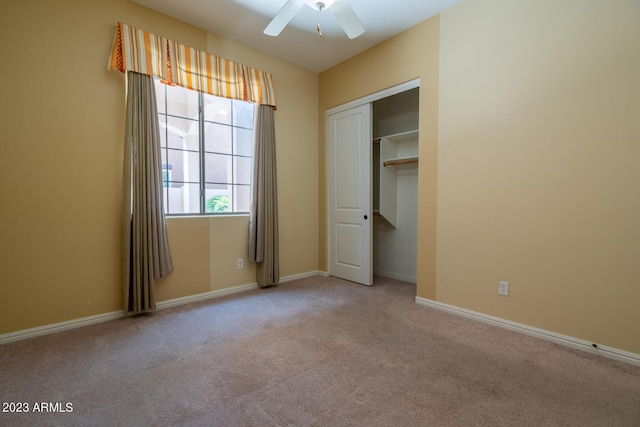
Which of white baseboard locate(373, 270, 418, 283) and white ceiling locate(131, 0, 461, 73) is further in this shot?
white baseboard locate(373, 270, 418, 283)

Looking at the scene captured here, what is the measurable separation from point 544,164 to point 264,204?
A: 2.77 m

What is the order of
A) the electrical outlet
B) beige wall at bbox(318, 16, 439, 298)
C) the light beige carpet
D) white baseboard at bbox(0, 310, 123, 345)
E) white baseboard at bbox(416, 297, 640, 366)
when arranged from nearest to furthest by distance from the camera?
the light beige carpet < white baseboard at bbox(416, 297, 640, 366) < white baseboard at bbox(0, 310, 123, 345) < the electrical outlet < beige wall at bbox(318, 16, 439, 298)

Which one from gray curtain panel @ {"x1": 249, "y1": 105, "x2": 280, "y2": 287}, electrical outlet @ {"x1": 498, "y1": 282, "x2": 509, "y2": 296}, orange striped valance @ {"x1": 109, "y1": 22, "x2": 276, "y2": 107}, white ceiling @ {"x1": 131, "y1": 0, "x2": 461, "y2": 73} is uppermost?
white ceiling @ {"x1": 131, "y1": 0, "x2": 461, "y2": 73}

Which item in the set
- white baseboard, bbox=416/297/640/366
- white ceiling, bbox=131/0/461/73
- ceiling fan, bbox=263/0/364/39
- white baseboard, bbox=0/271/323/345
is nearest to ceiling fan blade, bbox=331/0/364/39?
ceiling fan, bbox=263/0/364/39

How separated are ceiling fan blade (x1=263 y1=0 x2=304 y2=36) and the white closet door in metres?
1.56

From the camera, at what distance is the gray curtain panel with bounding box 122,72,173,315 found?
256 centimetres

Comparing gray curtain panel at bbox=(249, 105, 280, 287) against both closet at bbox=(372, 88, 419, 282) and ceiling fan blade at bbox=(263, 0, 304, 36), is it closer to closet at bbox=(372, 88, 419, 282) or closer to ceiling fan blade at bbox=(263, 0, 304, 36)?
ceiling fan blade at bbox=(263, 0, 304, 36)

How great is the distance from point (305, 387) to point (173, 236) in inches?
Result: 82.3

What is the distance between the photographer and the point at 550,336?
7.26ft

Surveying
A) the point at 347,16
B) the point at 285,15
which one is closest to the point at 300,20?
the point at 285,15

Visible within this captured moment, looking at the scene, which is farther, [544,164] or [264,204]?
[264,204]

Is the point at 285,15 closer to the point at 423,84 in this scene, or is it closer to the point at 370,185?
the point at 423,84

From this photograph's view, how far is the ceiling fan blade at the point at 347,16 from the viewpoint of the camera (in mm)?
2172

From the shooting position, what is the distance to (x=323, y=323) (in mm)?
2562
